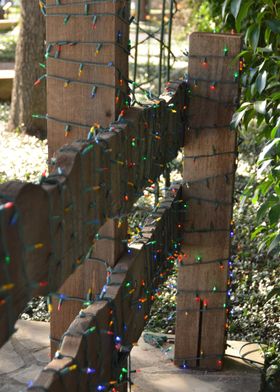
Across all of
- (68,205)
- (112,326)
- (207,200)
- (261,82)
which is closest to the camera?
(68,205)

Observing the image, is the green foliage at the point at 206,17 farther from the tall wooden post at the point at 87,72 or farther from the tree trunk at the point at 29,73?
the tall wooden post at the point at 87,72

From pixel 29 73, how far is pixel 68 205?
667 cm

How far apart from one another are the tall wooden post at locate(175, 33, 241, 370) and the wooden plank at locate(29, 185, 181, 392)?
12.5 inches

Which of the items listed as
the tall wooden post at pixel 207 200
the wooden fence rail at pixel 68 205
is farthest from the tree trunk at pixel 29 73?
the wooden fence rail at pixel 68 205

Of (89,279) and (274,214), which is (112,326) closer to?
(89,279)

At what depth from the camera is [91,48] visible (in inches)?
81.7

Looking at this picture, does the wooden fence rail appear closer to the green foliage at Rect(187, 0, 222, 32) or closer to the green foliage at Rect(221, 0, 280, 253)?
the green foliage at Rect(221, 0, 280, 253)

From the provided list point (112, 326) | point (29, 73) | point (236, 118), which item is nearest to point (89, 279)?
point (112, 326)

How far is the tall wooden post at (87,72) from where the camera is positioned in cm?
205

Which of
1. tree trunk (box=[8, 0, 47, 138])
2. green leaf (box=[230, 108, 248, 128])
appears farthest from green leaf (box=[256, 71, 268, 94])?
tree trunk (box=[8, 0, 47, 138])

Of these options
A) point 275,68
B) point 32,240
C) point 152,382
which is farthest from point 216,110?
point 32,240

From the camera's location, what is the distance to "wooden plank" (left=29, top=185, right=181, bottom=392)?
5.61ft

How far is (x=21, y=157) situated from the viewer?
702 cm

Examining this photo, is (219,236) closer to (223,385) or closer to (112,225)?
(223,385)
